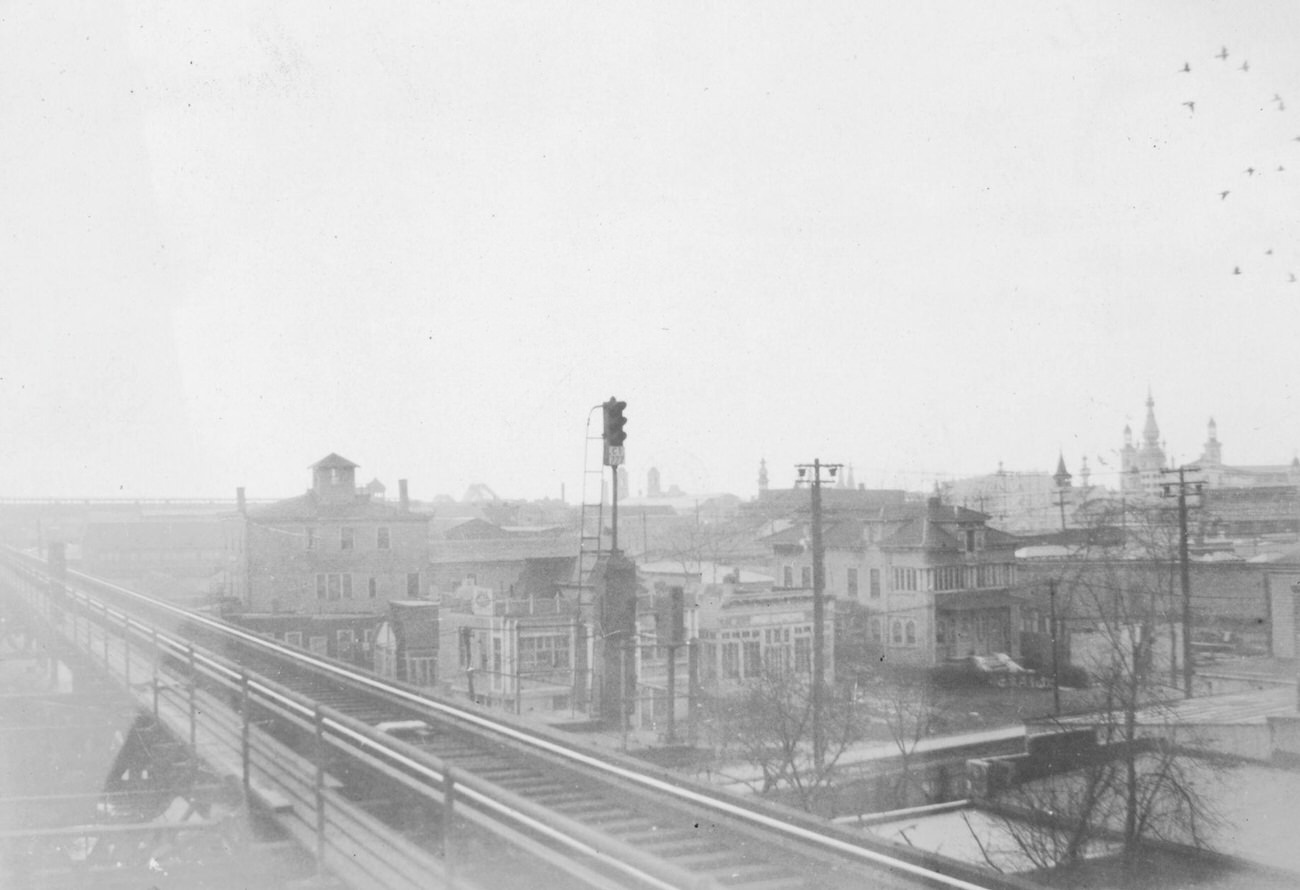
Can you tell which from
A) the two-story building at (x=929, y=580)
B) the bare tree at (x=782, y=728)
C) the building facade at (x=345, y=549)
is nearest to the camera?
the two-story building at (x=929, y=580)

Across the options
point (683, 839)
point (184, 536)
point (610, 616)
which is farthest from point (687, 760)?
point (184, 536)

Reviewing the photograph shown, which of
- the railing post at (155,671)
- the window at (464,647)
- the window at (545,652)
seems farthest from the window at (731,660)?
the railing post at (155,671)

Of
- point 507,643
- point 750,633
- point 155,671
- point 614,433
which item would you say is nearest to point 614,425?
point 614,433

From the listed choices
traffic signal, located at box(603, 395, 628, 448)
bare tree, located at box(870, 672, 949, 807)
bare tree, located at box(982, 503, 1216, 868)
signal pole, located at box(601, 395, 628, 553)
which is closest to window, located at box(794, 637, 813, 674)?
bare tree, located at box(870, 672, 949, 807)

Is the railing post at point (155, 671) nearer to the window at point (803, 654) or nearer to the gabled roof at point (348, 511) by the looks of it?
the gabled roof at point (348, 511)

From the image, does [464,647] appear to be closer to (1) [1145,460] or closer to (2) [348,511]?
(2) [348,511]

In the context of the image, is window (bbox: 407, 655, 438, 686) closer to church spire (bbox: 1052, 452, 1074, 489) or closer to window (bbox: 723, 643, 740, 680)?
window (bbox: 723, 643, 740, 680)

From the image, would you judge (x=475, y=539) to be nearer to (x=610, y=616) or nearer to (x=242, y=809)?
(x=610, y=616)
